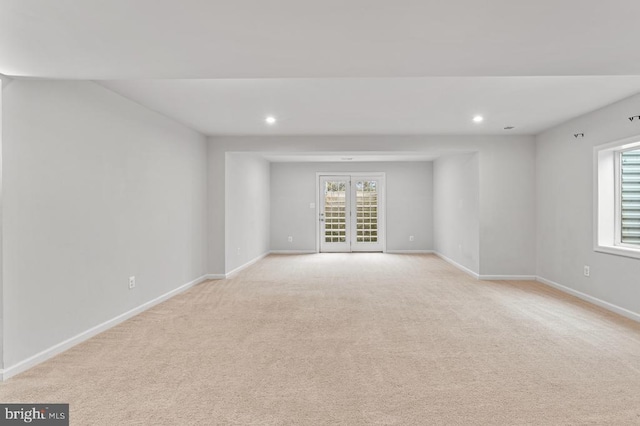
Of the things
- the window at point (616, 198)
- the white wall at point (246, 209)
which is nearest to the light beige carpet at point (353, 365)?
the window at point (616, 198)

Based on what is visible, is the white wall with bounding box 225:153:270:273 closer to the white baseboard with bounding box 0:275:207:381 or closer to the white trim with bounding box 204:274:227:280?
the white trim with bounding box 204:274:227:280

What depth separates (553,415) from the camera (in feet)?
6.85

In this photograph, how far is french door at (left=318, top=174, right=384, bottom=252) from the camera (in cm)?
974

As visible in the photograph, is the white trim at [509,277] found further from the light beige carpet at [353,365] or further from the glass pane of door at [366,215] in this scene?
the glass pane of door at [366,215]

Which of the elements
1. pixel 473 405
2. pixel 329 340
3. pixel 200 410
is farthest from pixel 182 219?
pixel 473 405

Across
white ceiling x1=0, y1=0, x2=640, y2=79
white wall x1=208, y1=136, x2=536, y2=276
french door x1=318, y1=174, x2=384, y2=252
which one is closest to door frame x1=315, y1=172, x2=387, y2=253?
french door x1=318, y1=174, x2=384, y2=252

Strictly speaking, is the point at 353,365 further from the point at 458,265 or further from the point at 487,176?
the point at 458,265

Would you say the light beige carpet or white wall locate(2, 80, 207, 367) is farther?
white wall locate(2, 80, 207, 367)

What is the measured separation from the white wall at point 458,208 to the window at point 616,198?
6.01ft

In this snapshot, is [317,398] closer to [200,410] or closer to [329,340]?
[200,410]

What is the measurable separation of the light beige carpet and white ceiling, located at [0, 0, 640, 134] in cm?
216

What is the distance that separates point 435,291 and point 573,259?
74.5 inches

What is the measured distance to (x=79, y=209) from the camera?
3258 millimetres

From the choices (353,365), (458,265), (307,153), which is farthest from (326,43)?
(458,265)
